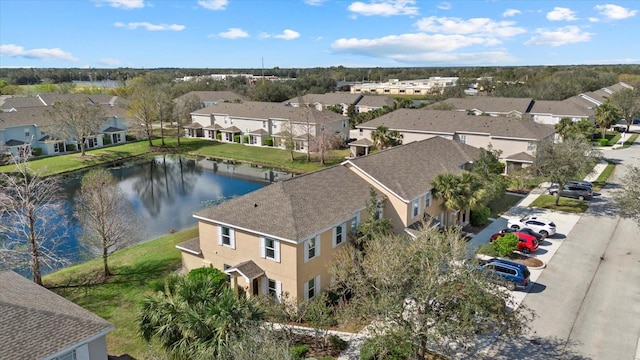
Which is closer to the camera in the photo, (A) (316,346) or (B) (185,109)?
(A) (316,346)

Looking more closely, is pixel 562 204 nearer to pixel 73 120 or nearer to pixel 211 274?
pixel 211 274

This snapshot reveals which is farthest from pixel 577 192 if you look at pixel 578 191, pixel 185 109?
pixel 185 109

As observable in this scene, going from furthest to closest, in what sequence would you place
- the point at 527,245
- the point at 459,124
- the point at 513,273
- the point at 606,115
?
the point at 606,115 → the point at 459,124 → the point at 527,245 → the point at 513,273

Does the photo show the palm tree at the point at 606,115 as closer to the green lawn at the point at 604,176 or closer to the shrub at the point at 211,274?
the green lawn at the point at 604,176

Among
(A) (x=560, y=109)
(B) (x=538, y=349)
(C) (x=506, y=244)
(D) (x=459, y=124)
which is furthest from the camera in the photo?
(A) (x=560, y=109)

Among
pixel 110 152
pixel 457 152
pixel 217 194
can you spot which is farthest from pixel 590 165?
pixel 110 152

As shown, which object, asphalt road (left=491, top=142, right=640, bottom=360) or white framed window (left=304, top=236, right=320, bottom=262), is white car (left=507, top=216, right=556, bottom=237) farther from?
white framed window (left=304, top=236, right=320, bottom=262)

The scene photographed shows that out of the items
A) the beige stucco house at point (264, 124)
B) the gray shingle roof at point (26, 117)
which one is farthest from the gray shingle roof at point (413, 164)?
the gray shingle roof at point (26, 117)

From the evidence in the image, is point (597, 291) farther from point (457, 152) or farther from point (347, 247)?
point (457, 152)

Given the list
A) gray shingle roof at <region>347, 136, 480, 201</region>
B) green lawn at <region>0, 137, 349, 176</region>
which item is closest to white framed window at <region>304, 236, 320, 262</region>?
gray shingle roof at <region>347, 136, 480, 201</region>
